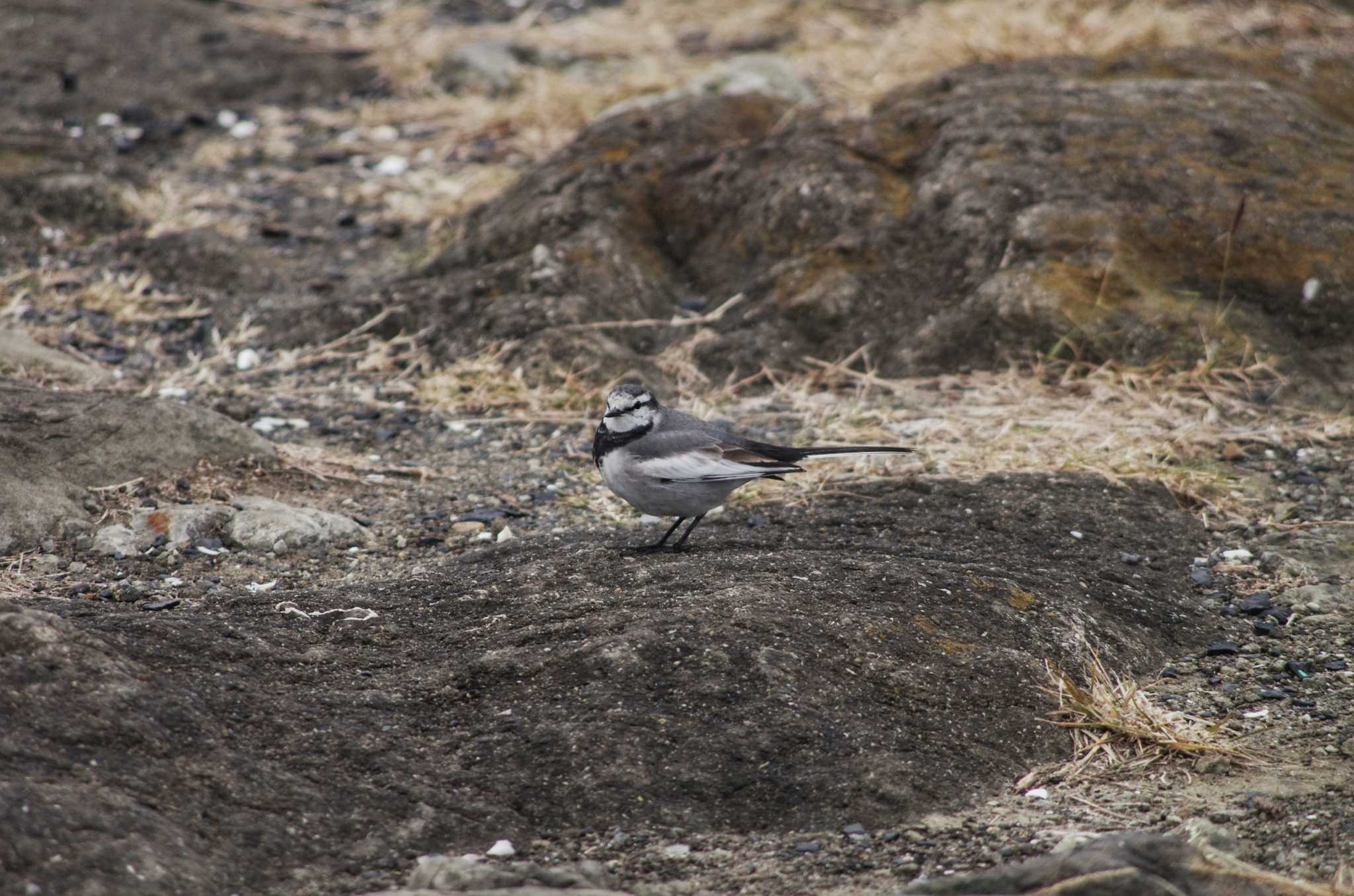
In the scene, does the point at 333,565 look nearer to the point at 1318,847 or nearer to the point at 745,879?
the point at 745,879

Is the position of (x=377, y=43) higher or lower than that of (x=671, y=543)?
higher

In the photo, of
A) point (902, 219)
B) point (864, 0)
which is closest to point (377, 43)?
point (864, 0)

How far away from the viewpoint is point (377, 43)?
1159cm

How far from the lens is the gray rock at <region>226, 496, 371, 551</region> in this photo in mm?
4855

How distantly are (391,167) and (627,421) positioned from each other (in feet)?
17.9

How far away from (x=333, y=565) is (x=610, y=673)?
5.71 feet

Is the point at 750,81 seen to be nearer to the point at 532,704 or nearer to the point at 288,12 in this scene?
the point at 288,12

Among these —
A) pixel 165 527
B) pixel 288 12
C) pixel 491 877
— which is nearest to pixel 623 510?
pixel 165 527

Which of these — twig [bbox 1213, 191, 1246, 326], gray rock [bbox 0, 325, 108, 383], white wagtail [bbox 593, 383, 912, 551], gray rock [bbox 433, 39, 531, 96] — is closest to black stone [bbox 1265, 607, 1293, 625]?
white wagtail [bbox 593, 383, 912, 551]

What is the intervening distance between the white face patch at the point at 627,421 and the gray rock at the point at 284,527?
1.13 m

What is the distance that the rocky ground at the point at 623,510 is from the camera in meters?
2.99

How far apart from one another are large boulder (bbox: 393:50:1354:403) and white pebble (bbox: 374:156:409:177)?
5.79 feet

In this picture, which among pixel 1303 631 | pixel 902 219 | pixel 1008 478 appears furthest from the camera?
pixel 902 219

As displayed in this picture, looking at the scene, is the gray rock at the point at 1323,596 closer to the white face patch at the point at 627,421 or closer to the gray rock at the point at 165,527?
the white face patch at the point at 627,421
